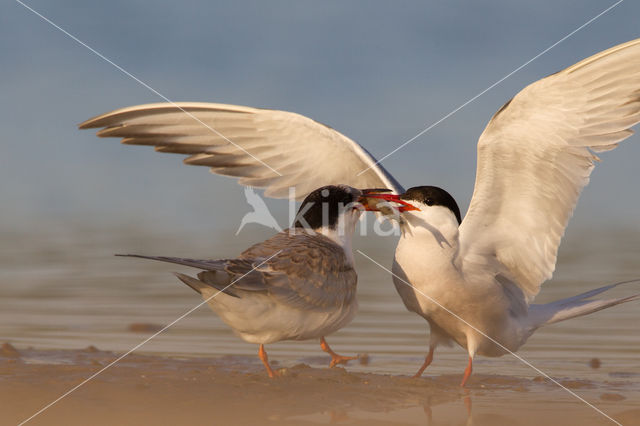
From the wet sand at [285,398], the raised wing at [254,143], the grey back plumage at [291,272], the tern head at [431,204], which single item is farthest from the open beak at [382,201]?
the wet sand at [285,398]

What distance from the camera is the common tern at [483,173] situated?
556 cm

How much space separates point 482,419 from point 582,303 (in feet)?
8.80

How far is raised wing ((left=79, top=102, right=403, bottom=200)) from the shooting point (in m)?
6.76

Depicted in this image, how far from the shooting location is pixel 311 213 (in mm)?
6270

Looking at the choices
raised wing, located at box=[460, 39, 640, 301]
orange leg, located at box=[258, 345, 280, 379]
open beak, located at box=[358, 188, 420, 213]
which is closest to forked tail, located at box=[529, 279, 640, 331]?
raised wing, located at box=[460, 39, 640, 301]

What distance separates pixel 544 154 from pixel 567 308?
1733 millimetres

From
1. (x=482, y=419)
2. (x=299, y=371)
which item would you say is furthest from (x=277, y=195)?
(x=482, y=419)

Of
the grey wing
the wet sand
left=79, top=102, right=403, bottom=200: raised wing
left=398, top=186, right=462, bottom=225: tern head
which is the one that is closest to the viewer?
the wet sand

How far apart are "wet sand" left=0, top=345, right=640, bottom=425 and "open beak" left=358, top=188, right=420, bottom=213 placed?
125cm

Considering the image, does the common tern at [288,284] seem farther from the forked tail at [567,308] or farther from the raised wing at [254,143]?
the forked tail at [567,308]

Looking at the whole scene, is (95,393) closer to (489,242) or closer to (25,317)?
(489,242)

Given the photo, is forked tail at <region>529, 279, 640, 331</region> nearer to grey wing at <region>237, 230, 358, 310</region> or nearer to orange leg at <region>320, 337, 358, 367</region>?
orange leg at <region>320, 337, 358, 367</region>

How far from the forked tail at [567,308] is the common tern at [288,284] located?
1.68m

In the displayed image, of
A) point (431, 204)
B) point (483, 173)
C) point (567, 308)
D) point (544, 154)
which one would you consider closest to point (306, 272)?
point (431, 204)
